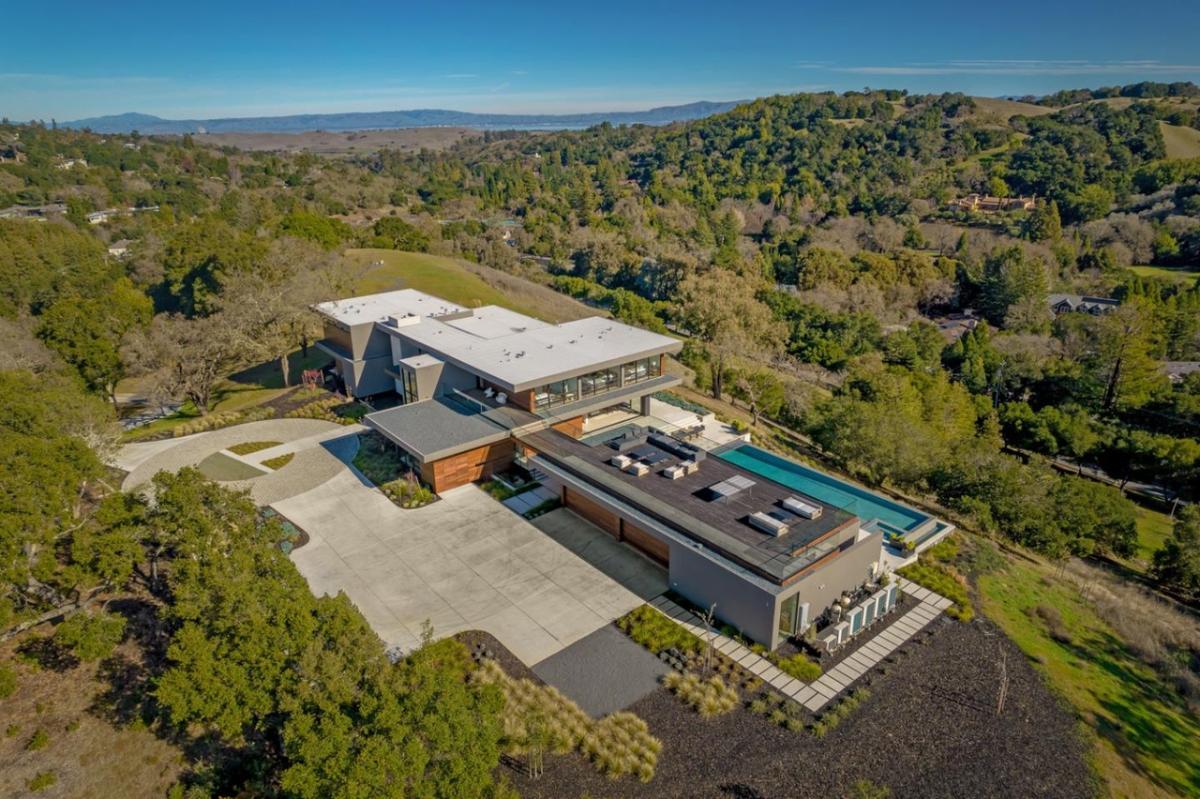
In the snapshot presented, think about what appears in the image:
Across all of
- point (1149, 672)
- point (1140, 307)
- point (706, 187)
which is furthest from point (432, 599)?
point (706, 187)

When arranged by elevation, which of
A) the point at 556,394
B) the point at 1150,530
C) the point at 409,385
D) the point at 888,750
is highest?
the point at 556,394

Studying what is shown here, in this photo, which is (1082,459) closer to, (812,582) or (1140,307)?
(1140,307)

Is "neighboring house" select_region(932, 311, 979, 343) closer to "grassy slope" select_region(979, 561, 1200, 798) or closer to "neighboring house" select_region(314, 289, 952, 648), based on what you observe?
"neighboring house" select_region(314, 289, 952, 648)

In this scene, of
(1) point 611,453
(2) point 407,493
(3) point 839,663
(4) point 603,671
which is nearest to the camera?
(4) point 603,671

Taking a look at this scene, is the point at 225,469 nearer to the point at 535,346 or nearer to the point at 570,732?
the point at 535,346

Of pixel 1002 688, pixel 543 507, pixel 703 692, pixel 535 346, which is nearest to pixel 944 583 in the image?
pixel 1002 688
